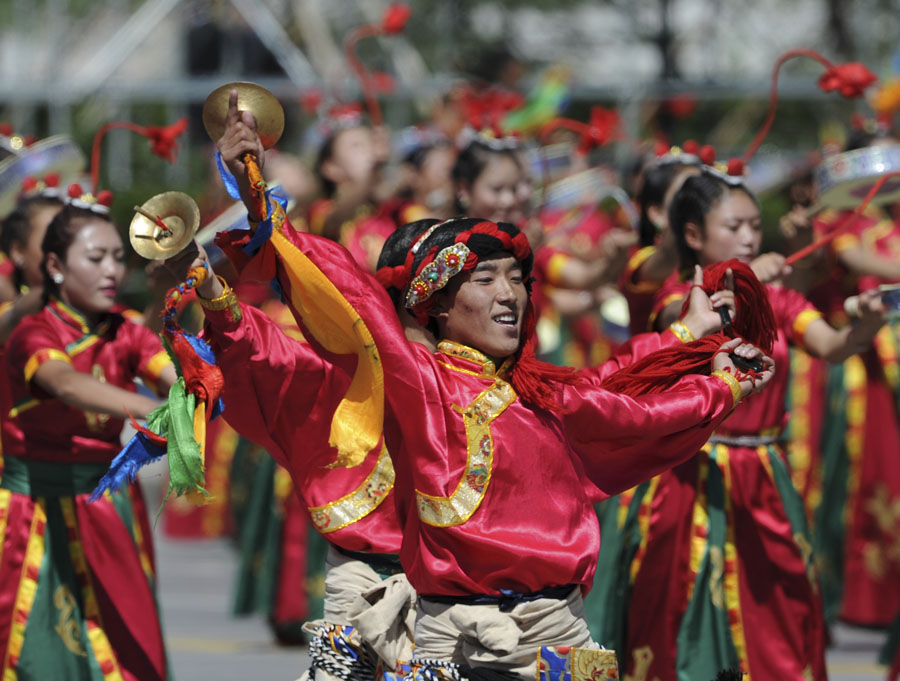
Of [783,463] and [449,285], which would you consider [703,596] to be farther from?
[449,285]

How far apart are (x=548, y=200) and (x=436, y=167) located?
1138 millimetres

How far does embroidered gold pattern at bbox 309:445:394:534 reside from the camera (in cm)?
452

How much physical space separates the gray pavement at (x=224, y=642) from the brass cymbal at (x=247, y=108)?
342 centimetres

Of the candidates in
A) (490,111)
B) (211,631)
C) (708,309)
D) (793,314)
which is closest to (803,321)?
(793,314)

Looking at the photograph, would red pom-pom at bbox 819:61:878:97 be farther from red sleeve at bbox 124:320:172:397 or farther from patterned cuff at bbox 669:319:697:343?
red sleeve at bbox 124:320:172:397

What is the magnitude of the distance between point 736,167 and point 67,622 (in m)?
2.41

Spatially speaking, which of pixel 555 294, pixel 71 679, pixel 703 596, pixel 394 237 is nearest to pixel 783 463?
pixel 703 596

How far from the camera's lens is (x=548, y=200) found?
780 cm

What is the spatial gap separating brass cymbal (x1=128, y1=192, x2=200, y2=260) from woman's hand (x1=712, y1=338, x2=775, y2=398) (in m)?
1.26

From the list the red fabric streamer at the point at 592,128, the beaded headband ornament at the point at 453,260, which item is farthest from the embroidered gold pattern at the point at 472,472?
the red fabric streamer at the point at 592,128

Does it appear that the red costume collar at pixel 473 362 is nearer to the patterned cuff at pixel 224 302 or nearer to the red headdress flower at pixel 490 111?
the patterned cuff at pixel 224 302

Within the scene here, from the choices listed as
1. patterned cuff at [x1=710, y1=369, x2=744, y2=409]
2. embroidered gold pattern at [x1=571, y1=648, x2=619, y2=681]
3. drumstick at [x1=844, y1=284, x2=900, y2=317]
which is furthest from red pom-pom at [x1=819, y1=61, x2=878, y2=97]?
embroidered gold pattern at [x1=571, y1=648, x2=619, y2=681]

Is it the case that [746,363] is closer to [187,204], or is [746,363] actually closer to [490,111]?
[187,204]

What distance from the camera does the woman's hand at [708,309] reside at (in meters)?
4.33
